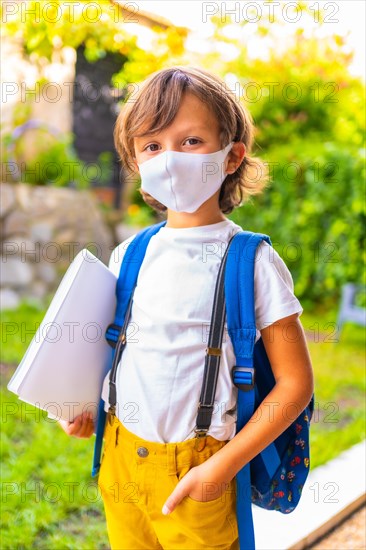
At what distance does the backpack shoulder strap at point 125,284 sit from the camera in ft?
4.37

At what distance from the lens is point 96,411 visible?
1387mm

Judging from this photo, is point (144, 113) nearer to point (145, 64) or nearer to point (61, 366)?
point (61, 366)

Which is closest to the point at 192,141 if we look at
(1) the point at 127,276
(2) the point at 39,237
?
(1) the point at 127,276

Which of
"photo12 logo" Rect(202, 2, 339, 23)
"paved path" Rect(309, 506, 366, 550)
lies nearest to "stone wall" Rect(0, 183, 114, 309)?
"photo12 logo" Rect(202, 2, 339, 23)

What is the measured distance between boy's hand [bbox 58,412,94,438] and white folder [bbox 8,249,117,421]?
0.02 meters

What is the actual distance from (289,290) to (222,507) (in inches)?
18.6

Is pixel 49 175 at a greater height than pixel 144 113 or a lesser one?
lesser

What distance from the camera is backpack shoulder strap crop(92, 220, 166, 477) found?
1332 mm

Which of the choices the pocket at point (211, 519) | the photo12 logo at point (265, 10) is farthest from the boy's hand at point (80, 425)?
the photo12 logo at point (265, 10)

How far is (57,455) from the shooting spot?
266 cm

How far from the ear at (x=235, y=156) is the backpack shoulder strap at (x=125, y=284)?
0.21 metres

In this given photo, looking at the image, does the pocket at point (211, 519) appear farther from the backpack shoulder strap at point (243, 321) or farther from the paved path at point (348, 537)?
the paved path at point (348, 537)

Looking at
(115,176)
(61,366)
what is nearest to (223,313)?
(61,366)

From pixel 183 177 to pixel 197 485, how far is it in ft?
2.04
